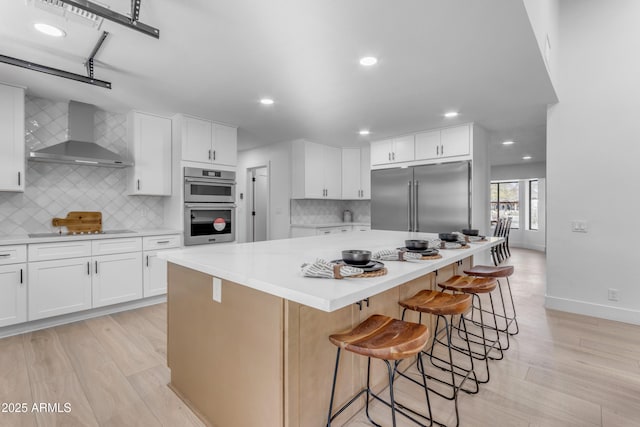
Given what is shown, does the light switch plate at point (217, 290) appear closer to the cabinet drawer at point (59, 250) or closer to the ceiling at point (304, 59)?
the ceiling at point (304, 59)

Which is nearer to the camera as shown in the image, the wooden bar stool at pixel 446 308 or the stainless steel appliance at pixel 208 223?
the wooden bar stool at pixel 446 308

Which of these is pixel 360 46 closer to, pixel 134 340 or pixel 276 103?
pixel 276 103

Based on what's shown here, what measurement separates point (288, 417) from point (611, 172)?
12.7ft

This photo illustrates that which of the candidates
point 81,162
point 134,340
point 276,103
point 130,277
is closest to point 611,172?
point 276,103

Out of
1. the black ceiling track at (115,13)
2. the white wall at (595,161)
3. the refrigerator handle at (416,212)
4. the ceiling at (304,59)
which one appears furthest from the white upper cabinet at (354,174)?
the black ceiling track at (115,13)

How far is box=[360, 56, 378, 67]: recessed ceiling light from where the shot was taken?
235 centimetres

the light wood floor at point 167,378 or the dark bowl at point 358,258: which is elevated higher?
the dark bowl at point 358,258

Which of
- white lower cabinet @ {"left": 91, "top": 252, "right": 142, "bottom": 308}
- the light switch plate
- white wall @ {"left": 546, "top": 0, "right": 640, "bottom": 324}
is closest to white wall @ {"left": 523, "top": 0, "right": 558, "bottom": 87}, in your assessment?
white wall @ {"left": 546, "top": 0, "right": 640, "bottom": 324}

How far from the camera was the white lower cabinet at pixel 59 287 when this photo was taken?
2840mm

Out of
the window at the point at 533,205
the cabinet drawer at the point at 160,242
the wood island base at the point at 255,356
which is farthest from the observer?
the window at the point at 533,205

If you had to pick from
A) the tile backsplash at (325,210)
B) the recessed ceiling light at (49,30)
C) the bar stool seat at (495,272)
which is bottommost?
the bar stool seat at (495,272)

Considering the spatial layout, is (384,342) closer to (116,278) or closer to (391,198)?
(116,278)

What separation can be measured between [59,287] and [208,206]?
172 centimetres

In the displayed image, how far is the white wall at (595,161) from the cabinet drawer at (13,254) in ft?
17.8
